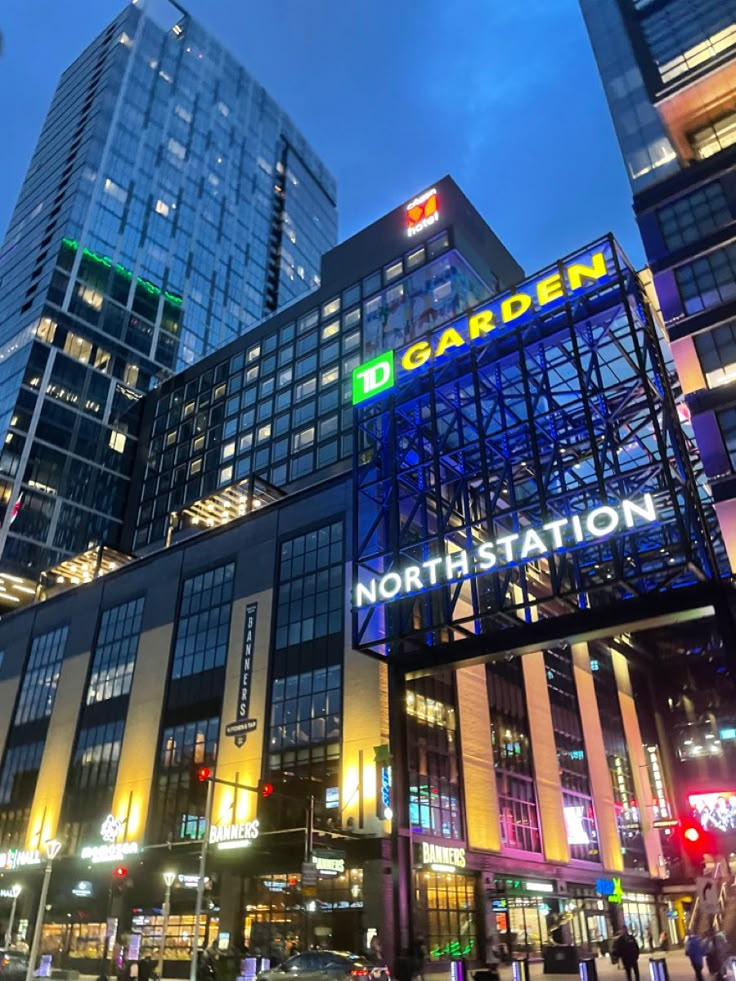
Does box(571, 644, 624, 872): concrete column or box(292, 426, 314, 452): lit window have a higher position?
box(292, 426, 314, 452): lit window

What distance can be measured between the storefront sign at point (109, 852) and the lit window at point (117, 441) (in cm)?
6791

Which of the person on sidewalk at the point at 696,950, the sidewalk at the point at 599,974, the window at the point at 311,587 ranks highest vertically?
the window at the point at 311,587

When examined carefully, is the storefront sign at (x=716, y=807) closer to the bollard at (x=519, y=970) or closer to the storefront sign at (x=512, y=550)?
the bollard at (x=519, y=970)

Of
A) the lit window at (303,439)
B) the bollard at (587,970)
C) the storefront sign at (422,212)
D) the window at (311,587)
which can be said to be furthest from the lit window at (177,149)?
the bollard at (587,970)

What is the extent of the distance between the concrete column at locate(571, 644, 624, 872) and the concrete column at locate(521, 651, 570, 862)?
632 cm

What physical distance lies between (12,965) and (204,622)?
21.1 metres

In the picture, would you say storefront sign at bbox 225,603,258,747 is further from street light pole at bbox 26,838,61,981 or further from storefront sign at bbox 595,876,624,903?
storefront sign at bbox 595,876,624,903

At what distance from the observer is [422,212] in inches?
3145

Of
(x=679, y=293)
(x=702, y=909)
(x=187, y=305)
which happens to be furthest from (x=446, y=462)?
(x=187, y=305)

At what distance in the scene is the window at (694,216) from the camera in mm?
41344

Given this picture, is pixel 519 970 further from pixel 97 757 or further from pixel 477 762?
pixel 97 757

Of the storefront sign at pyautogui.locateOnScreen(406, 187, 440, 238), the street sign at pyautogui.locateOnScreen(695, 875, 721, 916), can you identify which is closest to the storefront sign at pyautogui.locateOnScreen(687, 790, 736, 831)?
the street sign at pyautogui.locateOnScreen(695, 875, 721, 916)

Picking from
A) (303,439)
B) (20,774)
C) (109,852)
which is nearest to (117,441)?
(303,439)

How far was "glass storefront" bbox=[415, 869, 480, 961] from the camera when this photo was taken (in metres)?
33.5
